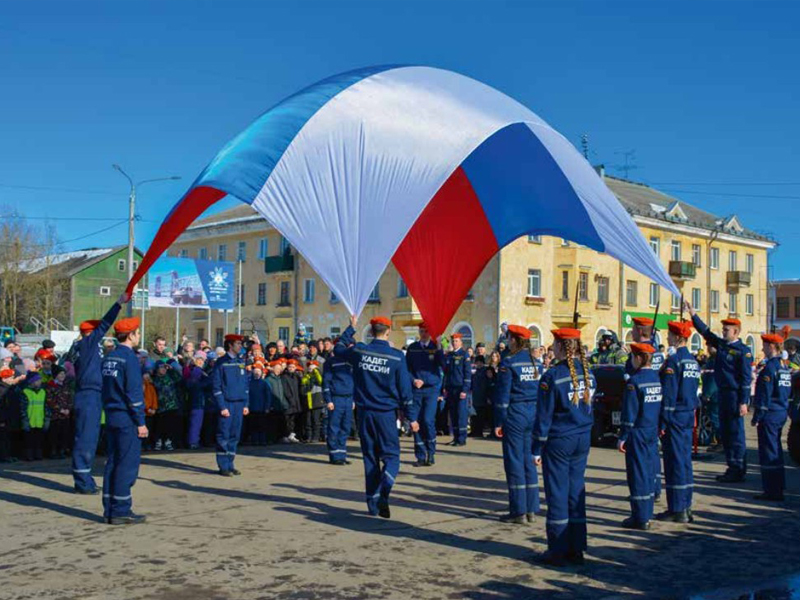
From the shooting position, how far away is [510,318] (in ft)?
149

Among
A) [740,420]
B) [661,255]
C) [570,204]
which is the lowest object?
[740,420]

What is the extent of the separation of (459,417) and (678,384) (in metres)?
6.64

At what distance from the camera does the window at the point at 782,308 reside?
7756cm

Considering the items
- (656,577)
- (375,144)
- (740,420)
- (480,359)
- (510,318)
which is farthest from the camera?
(510,318)

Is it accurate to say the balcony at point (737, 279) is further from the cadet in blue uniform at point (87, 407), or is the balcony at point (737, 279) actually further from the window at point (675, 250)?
the cadet in blue uniform at point (87, 407)

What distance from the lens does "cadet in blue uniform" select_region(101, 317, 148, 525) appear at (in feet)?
27.7

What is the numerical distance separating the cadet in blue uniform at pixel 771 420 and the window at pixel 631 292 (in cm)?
4180

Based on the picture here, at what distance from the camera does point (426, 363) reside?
13078 mm

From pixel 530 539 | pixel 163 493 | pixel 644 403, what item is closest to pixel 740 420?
pixel 644 403

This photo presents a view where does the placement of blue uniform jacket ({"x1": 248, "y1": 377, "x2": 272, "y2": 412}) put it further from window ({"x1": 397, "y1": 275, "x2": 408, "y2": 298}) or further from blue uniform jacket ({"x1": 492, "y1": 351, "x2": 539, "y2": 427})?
window ({"x1": 397, "y1": 275, "x2": 408, "y2": 298})

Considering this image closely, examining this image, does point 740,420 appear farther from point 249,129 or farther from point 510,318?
point 510,318

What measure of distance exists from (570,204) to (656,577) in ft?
20.2

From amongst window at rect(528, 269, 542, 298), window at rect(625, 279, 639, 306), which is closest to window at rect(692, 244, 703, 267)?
window at rect(625, 279, 639, 306)

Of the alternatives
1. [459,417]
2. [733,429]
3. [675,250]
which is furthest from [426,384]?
[675,250]
